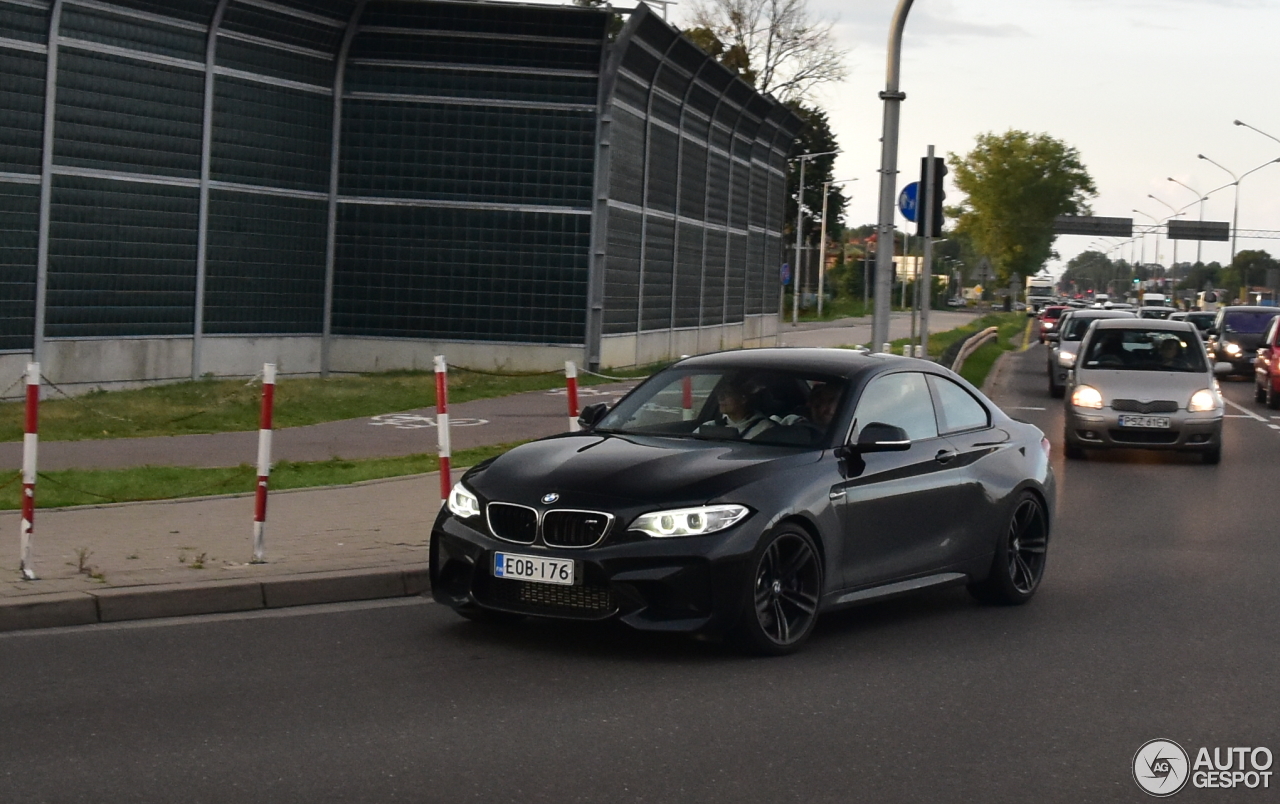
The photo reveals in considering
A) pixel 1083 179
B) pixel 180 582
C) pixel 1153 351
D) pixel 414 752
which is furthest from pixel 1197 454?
pixel 1083 179

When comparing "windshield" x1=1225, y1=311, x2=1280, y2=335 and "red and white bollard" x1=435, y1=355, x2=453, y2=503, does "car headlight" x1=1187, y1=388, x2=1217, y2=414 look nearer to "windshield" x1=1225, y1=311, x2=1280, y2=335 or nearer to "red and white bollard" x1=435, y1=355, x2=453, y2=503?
"red and white bollard" x1=435, y1=355, x2=453, y2=503

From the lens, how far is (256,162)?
26.7 m

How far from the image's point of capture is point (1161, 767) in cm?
618

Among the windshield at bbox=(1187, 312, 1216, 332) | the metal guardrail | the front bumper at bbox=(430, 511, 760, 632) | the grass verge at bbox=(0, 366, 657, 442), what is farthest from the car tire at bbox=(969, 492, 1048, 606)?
the windshield at bbox=(1187, 312, 1216, 332)

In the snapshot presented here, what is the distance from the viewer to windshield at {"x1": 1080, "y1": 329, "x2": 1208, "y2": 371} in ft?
66.5

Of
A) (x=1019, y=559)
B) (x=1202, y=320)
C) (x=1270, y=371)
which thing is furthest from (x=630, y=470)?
(x=1202, y=320)

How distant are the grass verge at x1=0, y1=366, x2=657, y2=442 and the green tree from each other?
130 m

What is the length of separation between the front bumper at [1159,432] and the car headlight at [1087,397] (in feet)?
0.27

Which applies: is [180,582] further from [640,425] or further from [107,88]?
[107,88]

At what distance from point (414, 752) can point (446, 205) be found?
77.7 ft

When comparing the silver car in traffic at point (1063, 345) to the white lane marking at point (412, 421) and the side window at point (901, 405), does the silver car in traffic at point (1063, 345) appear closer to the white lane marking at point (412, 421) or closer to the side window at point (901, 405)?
the white lane marking at point (412, 421)

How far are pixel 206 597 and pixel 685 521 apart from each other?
2.60 meters

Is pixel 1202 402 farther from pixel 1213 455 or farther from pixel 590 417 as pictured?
pixel 590 417

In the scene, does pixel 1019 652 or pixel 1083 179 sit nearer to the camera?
pixel 1019 652
